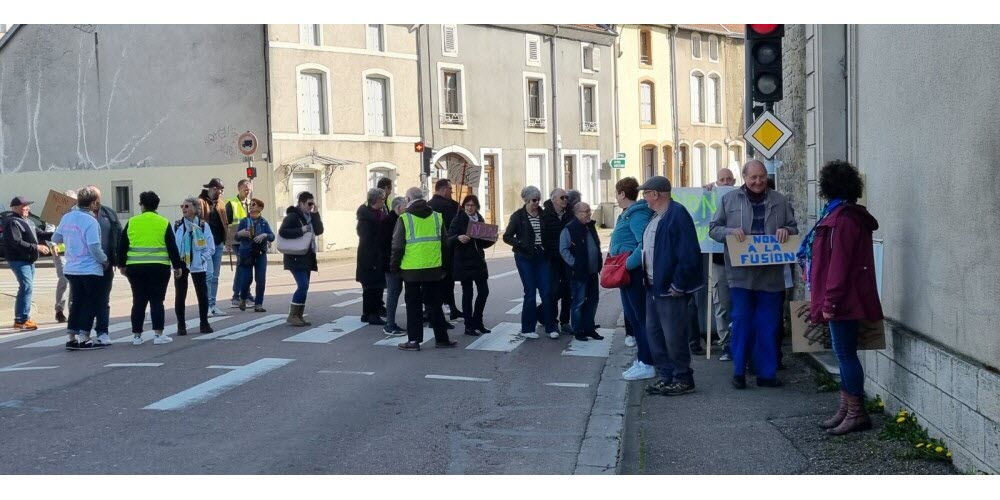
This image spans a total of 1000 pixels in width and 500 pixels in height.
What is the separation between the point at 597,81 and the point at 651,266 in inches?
1466

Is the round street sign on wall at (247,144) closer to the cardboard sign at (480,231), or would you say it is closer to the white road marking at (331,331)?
the white road marking at (331,331)

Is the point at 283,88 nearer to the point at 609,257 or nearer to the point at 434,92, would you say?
the point at 434,92

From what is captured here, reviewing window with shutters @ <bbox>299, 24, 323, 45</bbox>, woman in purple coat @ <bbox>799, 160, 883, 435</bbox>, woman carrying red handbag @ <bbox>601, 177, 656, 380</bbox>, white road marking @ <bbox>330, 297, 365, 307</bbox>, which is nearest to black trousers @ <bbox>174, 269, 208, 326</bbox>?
white road marking @ <bbox>330, 297, 365, 307</bbox>

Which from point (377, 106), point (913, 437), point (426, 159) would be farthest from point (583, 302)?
point (377, 106)

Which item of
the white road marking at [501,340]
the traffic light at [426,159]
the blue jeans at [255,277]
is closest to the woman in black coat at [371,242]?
the white road marking at [501,340]

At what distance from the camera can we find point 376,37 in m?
35.4

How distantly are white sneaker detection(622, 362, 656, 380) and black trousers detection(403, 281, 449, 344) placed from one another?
8.57 feet

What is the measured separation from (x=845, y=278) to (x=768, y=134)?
162 inches

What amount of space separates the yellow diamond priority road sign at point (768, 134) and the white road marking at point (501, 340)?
10.6 ft

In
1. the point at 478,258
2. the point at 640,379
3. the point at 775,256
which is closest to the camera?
the point at 775,256

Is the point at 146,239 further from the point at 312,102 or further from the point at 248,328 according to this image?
the point at 312,102

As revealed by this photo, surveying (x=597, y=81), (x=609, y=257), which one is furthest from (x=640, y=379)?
(x=597, y=81)

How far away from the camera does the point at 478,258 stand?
12.5 m

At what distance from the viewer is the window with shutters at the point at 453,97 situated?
126ft
